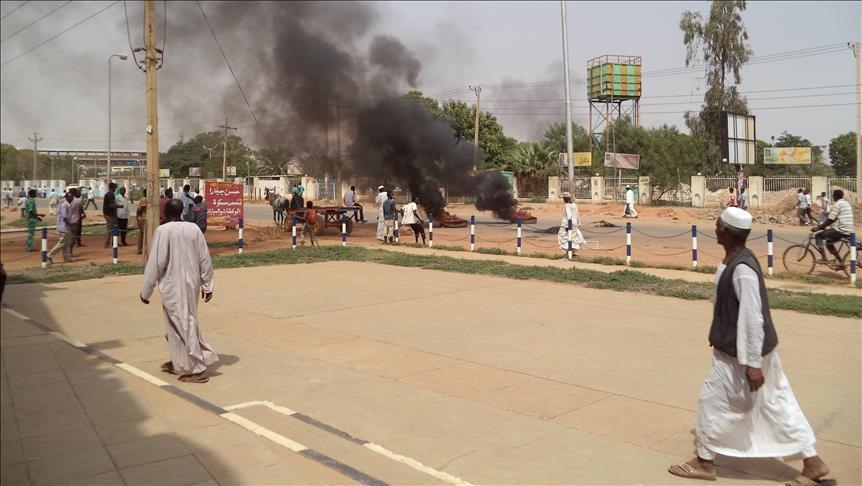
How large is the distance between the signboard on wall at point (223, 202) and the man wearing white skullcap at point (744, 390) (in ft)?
65.8

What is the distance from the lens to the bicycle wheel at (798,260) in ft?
39.7

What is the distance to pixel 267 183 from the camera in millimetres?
56906

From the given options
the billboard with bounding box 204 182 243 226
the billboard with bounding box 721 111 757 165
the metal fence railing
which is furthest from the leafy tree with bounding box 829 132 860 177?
the billboard with bounding box 204 182 243 226

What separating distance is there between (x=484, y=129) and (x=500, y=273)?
117 feet

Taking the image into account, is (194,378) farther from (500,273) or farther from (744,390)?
(500,273)

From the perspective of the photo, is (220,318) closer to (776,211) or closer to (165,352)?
(165,352)

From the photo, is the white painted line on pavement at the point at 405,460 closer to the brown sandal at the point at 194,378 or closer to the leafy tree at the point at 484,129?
the brown sandal at the point at 194,378

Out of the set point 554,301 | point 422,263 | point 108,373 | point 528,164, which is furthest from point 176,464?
point 528,164

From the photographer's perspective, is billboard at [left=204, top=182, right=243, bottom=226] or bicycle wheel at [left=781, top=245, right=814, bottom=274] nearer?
bicycle wheel at [left=781, top=245, right=814, bottom=274]

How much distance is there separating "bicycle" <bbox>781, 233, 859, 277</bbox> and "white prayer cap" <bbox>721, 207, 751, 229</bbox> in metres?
9.08

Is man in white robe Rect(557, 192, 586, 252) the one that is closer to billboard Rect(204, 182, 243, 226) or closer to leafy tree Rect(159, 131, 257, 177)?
billboard Rect(204, 182, 243, 226)

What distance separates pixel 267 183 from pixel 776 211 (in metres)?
39.9

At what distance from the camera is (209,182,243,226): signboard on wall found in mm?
22172

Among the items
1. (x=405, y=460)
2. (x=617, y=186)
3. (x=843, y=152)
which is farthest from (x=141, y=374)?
(x=843, y=152)
